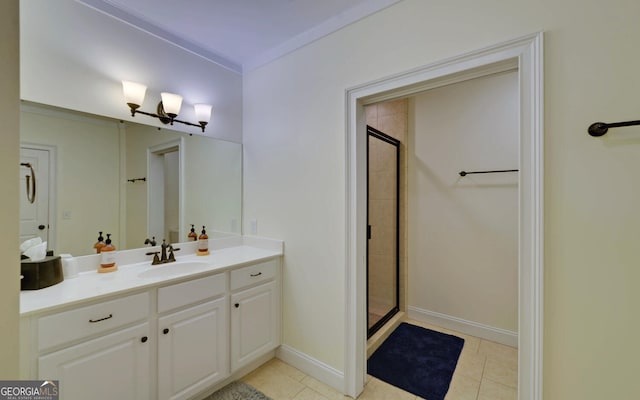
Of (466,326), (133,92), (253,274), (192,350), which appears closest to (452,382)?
(466,326)

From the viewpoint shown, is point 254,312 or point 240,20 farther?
point 254,312

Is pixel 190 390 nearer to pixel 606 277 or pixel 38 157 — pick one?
pixel 38 157

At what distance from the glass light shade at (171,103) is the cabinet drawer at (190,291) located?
125 cm

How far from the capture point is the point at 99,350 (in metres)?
1.32

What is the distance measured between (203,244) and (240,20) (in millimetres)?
1754

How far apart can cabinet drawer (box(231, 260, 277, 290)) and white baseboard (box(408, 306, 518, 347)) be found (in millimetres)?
1715

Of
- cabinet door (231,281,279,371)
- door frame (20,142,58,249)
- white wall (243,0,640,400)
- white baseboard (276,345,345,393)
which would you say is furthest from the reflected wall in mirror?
white wall (243,0,640,400)

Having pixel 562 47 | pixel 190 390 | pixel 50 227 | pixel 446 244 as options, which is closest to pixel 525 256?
pixel 562 47

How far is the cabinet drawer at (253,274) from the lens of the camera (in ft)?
6.24

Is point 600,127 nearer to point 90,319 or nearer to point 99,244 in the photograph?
point 90,319

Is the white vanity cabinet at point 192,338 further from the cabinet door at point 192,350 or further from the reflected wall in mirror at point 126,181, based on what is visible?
the reflected wall in mirror at point 126,181

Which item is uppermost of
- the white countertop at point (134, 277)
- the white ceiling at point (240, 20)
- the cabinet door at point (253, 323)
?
the white ceiling at point (240, 20)

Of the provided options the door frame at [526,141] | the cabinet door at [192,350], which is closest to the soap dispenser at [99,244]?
the cabinet door at [192,350]

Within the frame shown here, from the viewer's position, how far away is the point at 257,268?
80.8 inches
